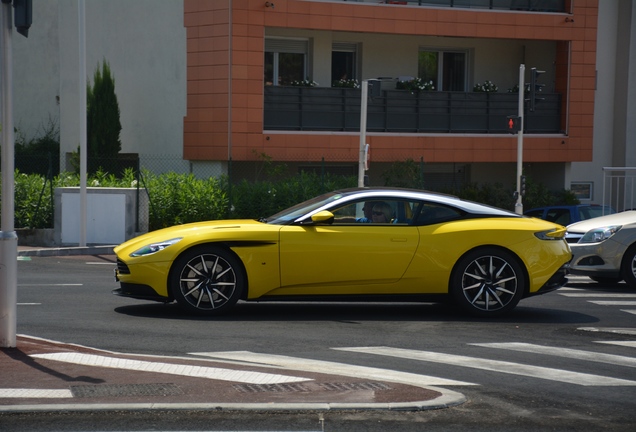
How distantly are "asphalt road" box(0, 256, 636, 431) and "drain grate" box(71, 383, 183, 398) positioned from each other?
456 mm

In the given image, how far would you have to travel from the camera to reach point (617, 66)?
32.1m

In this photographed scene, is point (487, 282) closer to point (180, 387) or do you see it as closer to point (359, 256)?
point (359, 256)

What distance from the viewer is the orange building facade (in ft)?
87.2

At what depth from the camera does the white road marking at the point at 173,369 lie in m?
7.49

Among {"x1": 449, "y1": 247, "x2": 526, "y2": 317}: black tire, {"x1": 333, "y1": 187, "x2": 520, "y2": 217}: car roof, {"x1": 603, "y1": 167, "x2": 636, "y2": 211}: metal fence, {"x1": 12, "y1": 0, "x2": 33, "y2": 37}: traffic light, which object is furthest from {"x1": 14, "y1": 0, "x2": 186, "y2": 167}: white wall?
{"x1": 12, "y1": 0, "x2": 33, "y2": 37}: traffic light

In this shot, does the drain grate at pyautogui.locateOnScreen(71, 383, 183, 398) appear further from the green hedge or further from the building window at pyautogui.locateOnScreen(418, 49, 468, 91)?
the building window at pyautogui.locateOnScreen(418, 49, 468, 91)

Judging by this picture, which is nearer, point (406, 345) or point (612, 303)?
point (406, 345)

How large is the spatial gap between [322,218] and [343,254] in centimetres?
47

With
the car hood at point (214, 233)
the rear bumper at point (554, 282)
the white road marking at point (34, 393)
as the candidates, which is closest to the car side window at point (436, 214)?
the rear bumper at point (554, 282)

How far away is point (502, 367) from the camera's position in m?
8.55

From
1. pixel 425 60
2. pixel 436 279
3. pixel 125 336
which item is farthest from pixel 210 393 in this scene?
pixel 425 60

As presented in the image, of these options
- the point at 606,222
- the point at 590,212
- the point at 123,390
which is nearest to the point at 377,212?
the point at 123,390

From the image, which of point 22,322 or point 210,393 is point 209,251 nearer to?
point 22,322

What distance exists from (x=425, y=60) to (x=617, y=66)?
6.40m
